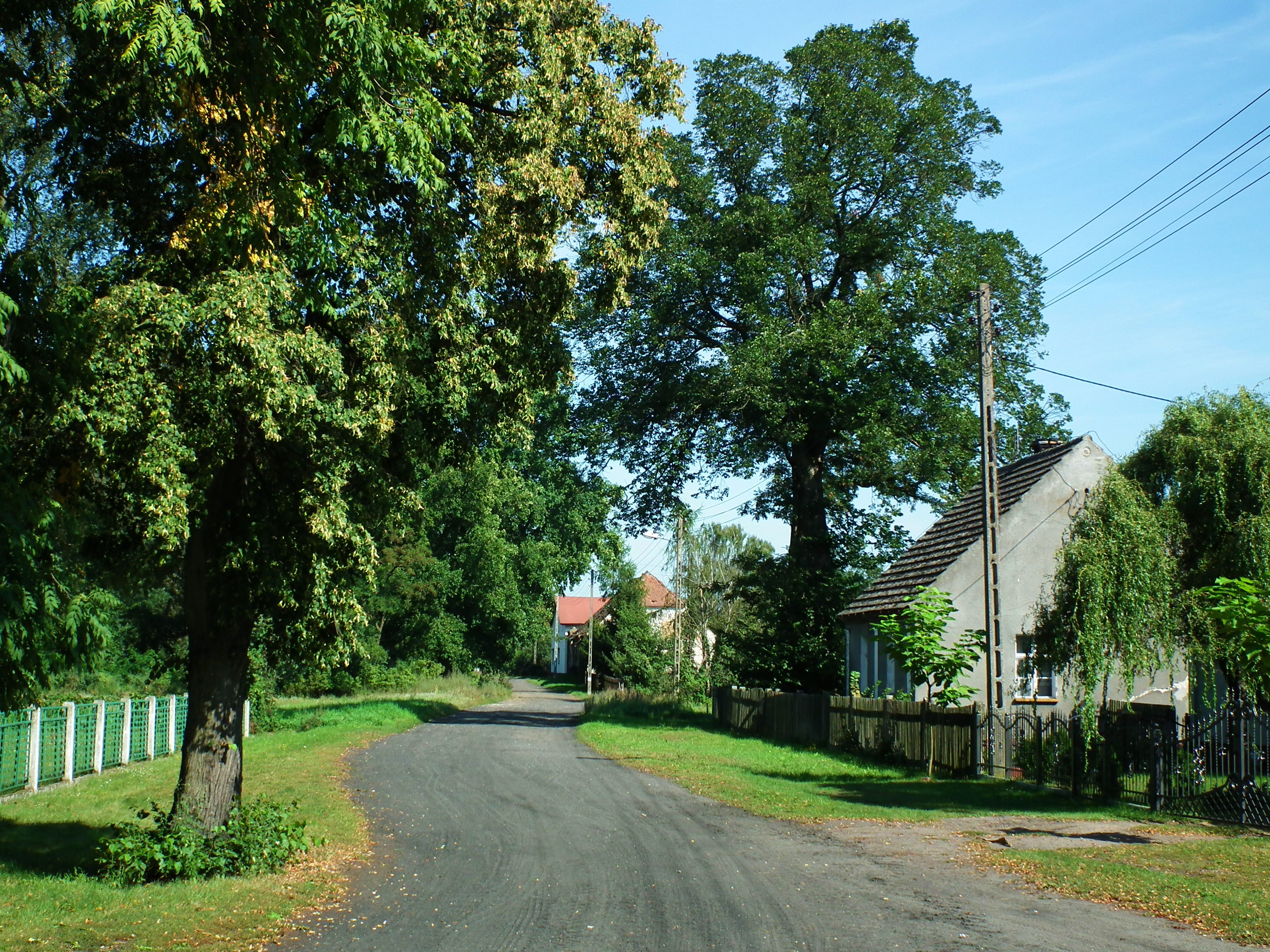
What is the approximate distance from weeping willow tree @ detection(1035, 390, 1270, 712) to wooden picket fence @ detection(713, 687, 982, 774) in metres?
5.18

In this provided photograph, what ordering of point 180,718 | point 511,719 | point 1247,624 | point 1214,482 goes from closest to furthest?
point 1247,624 → point 1214,482 → point 180,718 → point 511,719

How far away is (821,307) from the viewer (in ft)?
105

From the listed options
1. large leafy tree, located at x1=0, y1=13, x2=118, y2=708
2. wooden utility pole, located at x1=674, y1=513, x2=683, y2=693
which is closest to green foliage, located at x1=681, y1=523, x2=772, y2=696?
→ wooden utility pole, located at x1=674, y1=513, x2=683, y2=693

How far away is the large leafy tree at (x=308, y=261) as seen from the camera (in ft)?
28.5

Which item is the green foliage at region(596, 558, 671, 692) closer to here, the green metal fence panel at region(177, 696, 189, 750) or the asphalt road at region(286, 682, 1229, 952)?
the green metal fence panel at region(177, 696, 189, 750)

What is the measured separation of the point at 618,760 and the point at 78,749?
1088 centimetres

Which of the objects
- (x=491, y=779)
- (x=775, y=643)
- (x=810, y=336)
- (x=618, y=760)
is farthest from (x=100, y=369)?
(x=775, y=643)

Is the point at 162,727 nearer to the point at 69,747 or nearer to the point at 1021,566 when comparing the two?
the point at 69,747

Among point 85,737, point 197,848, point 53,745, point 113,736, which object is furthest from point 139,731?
point 197,848

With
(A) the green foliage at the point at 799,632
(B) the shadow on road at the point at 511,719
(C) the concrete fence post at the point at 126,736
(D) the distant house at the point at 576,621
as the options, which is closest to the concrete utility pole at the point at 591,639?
(D) the distant house at the point at 576,621

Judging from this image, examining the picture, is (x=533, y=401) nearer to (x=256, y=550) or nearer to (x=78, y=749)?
(x=256, y=550)

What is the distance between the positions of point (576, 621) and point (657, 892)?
390ft

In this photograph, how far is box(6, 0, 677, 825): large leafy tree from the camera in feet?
28.5

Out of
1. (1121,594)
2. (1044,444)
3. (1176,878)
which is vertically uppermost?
(1044,444)
